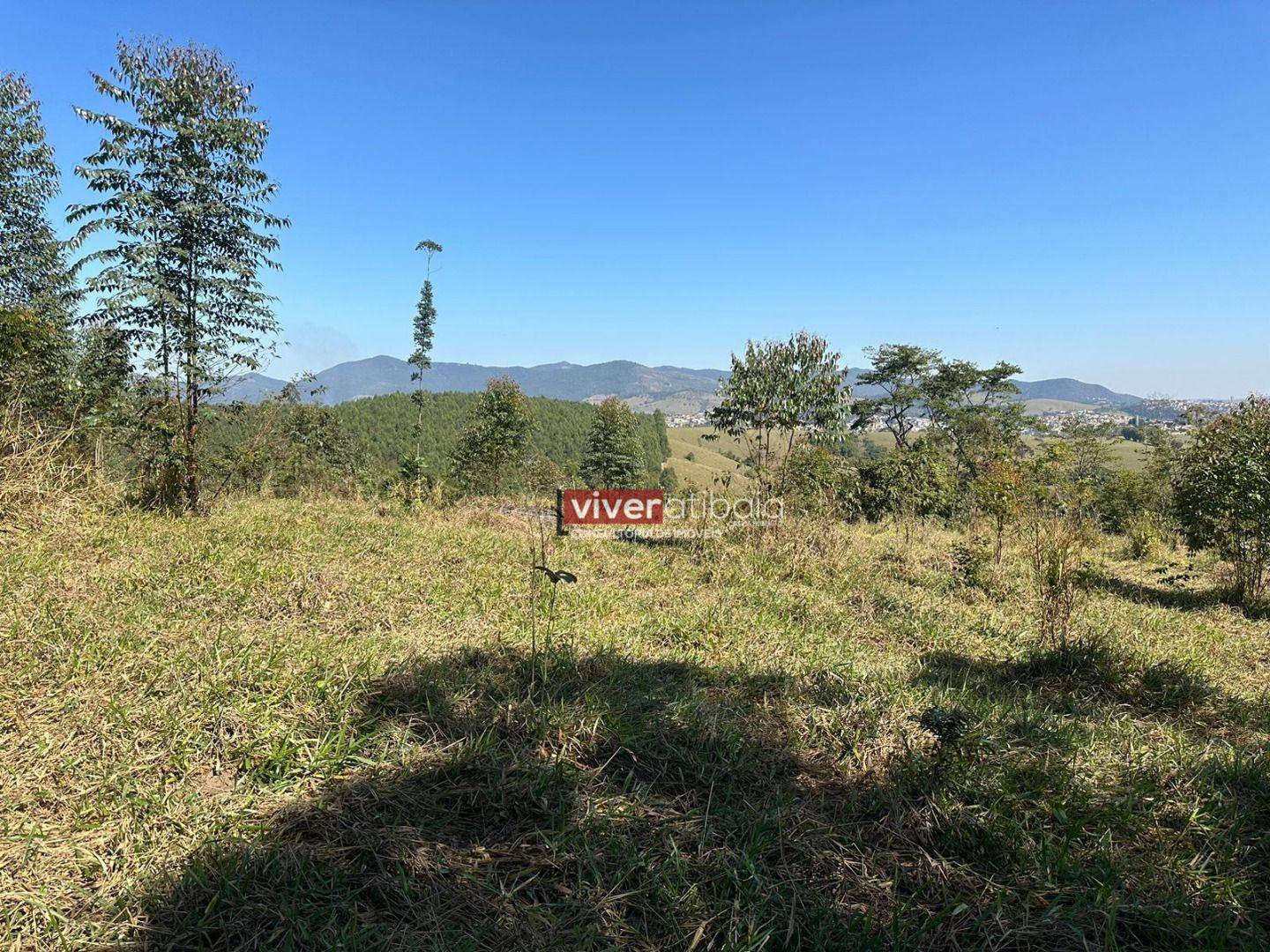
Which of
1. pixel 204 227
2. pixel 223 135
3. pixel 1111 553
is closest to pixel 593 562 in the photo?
pixel 204 227

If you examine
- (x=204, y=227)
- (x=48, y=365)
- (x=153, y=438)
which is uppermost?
(x=204, y=227)

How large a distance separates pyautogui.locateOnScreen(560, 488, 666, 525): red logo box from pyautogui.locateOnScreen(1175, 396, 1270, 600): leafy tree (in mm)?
6633

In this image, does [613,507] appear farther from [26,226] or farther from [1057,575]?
[26,226]

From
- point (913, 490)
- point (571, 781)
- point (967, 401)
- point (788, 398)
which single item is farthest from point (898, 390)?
point (571, 781)

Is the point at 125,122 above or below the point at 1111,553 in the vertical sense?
above

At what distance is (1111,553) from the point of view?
407 inches

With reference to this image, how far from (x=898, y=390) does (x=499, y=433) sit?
1700 centimetres

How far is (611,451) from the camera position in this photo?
31953 millimetres

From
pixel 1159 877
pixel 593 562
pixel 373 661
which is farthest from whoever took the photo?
pixel 593 562

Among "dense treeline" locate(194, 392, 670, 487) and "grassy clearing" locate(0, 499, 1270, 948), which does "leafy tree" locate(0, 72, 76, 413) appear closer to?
"grassy clearing" locate(0, 499, 1270, 948)

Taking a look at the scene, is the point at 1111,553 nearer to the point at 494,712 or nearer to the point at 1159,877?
the point at 1159,877

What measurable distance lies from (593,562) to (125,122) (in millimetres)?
6506

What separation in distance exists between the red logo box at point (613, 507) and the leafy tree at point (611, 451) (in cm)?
2070

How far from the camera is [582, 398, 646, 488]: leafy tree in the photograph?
103 feet
